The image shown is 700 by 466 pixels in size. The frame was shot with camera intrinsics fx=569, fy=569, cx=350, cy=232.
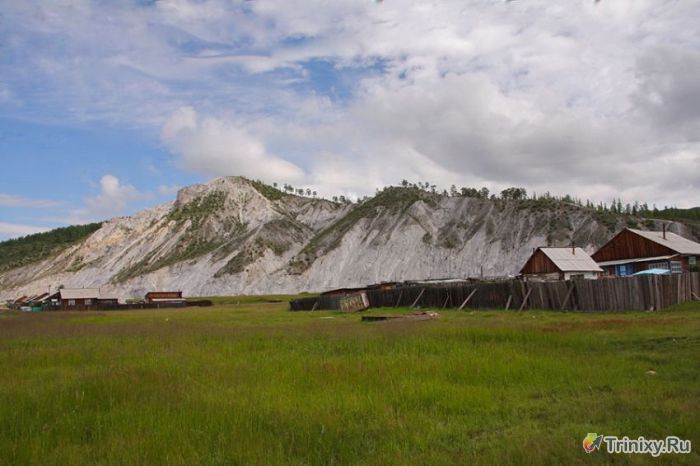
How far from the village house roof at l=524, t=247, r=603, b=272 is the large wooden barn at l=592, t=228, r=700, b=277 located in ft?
9.73

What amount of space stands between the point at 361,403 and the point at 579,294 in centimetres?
2357

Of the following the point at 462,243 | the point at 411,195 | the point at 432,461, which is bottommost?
the point at 432,461

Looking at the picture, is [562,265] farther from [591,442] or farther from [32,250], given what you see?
[32,250]

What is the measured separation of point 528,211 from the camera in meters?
91.6

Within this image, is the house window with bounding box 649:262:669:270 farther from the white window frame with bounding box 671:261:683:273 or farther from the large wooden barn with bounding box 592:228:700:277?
the white window frame with bounding box 671:261:683:273

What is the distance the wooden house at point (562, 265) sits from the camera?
49031 millimetres

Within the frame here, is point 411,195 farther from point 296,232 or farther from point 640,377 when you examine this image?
point 640,377

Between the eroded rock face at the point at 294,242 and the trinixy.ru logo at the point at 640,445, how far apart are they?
7692cm

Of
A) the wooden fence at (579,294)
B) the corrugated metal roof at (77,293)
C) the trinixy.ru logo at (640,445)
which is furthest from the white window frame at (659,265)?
the corrugated metal roof at (77,293)

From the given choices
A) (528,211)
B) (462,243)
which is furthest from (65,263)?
(528,211)

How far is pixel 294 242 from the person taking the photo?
120 metres

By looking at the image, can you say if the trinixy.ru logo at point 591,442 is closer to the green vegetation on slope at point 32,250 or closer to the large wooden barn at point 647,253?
the large wooden barn at point 647,253

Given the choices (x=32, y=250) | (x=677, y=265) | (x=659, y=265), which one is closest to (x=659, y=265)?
(x=659, y=265)

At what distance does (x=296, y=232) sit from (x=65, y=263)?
61962 mm
